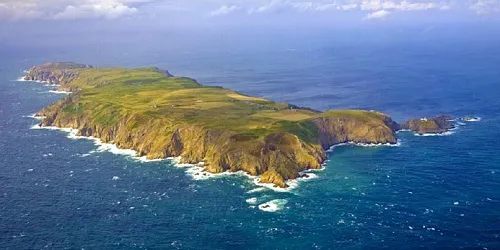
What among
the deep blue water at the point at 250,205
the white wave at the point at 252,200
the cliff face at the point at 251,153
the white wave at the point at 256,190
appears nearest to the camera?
the deep blue water at the point at 250,205

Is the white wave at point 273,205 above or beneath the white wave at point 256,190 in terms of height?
beneath

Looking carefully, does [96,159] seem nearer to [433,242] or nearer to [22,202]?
[22,202]

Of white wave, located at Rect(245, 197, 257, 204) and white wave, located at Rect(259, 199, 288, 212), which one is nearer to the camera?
white wave, located at Rect(259, 199, 288, 212)

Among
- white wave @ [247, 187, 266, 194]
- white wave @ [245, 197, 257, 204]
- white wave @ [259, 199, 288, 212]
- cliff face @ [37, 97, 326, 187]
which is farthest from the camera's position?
cliff face @ [37, 97, 326, 187]

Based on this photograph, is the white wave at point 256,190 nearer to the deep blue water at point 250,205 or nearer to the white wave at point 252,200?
the deep blue water at point 250,205

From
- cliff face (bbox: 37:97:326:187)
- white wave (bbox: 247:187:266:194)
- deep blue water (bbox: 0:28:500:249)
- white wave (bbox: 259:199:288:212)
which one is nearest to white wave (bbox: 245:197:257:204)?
deep blue water (bbox: 0:28:500:249)

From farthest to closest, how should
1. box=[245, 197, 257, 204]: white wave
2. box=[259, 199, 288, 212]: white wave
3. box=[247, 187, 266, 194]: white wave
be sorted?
box=[247, 187, 266, 194]: white wave
box=[245, 197, 257, 204]: white wave
box=[259, 199, 288, 212]: white wave

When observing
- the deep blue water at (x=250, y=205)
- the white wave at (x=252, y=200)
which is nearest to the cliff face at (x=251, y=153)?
the deep blue water at (x=250, y=205)

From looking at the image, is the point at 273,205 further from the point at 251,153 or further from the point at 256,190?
the point at 251,153

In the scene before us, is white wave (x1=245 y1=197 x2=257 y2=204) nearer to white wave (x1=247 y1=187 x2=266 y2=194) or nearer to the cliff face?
white wave (x1=247 y1=187 x2=266 y2=194)
